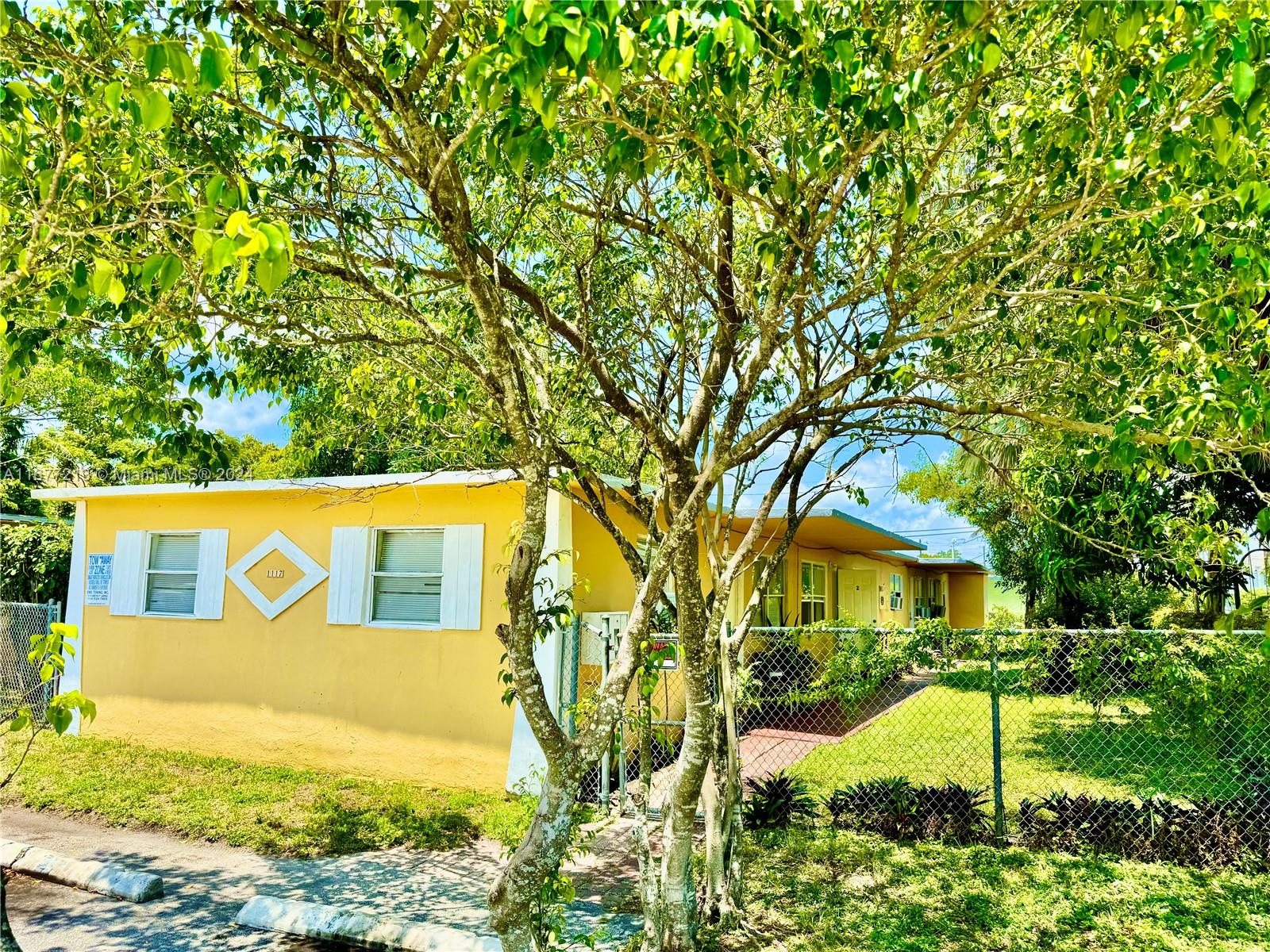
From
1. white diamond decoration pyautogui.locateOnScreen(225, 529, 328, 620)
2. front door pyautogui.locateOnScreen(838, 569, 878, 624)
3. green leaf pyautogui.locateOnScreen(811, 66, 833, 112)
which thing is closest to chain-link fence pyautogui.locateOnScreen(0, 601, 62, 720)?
white diamond decoration pyautogui.locateOnScreen(225, 529, 328, 620)

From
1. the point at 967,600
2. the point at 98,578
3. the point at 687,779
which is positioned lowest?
the point at 687,779

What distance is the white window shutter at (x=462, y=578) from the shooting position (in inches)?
347

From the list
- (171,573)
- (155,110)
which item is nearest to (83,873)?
(171,573)

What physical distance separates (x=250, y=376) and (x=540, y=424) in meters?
2.59

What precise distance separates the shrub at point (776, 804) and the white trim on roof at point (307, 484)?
355 centimetres

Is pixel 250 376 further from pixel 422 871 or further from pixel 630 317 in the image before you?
pixel 422 871

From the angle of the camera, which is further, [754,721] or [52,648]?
Result: [754,721]

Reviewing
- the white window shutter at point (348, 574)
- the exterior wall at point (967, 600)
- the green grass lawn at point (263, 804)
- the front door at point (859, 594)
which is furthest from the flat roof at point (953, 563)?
the green grass lawn at point (263, 804)

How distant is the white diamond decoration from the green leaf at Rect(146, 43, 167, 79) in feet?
27.2

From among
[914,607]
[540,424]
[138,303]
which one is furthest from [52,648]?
[914,607]

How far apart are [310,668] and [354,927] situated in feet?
16.5

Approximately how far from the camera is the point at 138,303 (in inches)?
140

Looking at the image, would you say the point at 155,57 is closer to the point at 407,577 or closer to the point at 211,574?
the point at 407,577

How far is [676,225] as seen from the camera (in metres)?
6.24
